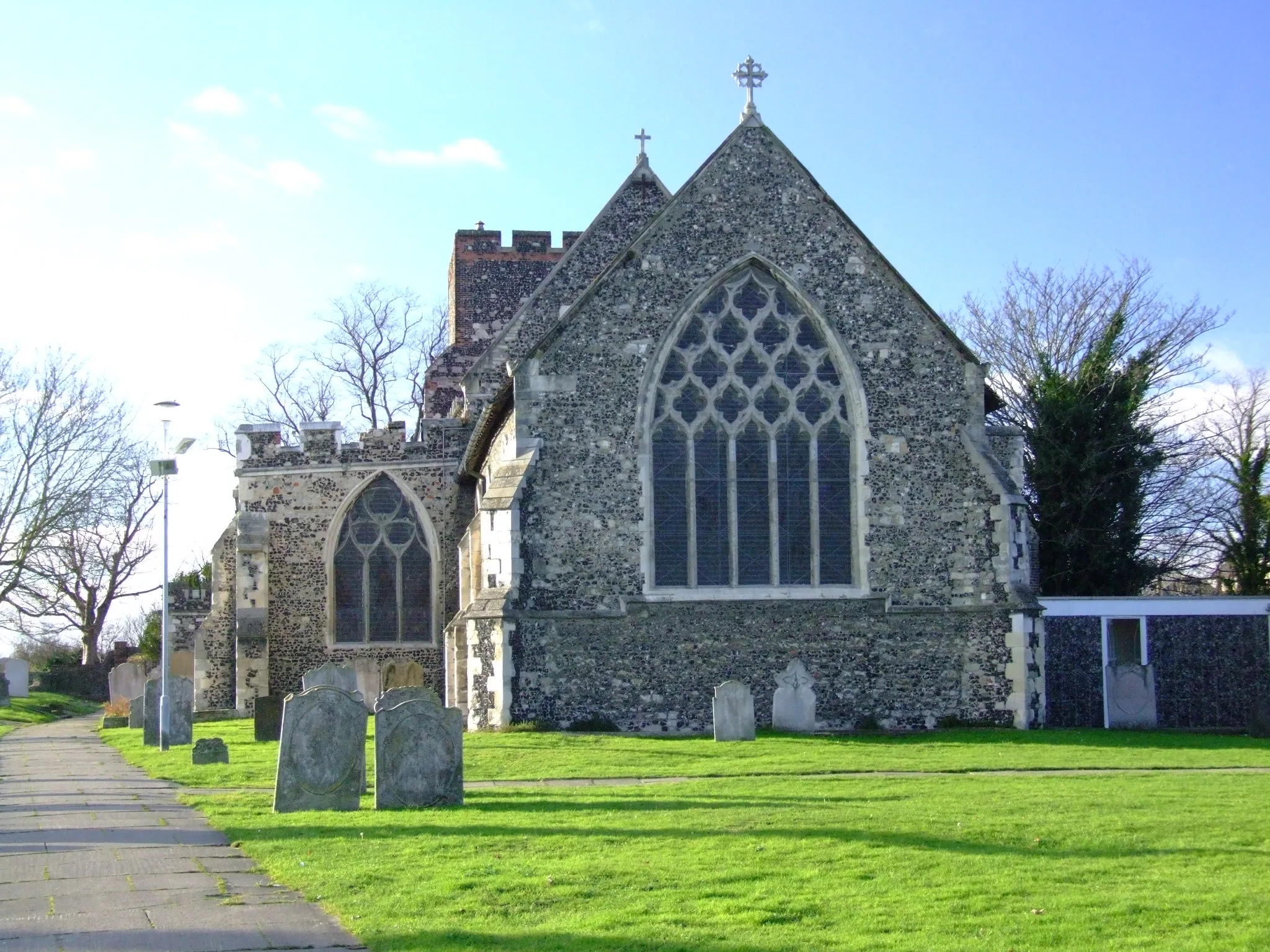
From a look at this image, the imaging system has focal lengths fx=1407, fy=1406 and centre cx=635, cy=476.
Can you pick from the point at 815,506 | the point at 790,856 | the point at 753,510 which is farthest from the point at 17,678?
the point at 790,856

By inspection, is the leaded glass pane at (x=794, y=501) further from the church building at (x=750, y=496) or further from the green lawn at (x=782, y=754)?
the green lawn at (x=782, y=754)

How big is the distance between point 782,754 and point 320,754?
7073mm

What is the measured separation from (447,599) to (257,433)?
5.50 m

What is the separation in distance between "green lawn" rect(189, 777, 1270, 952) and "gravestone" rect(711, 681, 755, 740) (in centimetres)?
572

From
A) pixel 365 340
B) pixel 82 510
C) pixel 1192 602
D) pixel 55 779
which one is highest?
pixel 365 340

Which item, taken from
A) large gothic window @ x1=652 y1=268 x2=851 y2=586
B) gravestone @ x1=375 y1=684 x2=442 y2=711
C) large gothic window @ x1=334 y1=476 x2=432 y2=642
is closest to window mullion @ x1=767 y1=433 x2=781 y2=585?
large gothic window @ x1=652 y1=268 x2=851 y2=586

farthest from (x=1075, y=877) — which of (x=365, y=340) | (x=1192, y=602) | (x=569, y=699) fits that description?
(x=365, y=340)

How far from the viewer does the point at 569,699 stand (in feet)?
69.7

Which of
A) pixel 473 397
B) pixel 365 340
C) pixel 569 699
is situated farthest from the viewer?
pixel 365 340

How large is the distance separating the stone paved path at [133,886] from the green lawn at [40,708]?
22420 millimetres

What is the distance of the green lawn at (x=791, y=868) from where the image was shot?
295 inches

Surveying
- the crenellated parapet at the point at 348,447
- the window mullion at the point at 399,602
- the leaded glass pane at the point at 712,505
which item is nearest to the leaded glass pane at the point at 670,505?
the leaded glass pane at the point at 712,505

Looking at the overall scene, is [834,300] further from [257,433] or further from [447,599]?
[257,433]

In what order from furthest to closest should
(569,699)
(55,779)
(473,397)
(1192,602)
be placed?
(473,397)
(1192,602)
(569,699)
(55,779)
